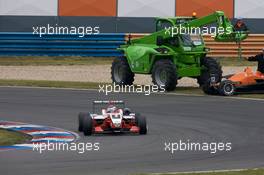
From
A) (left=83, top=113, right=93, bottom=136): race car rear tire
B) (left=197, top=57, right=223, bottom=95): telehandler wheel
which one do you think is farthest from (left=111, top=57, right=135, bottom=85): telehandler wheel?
(left=83, top=113, right=93, bottom=136): race car rear tire

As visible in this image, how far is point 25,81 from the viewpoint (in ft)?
105

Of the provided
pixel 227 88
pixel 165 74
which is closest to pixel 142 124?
pixel 227 88

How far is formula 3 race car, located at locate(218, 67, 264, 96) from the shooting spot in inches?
1085

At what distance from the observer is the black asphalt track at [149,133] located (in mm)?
15359

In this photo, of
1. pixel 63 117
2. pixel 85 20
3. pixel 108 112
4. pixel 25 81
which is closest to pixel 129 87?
pixel 25 81

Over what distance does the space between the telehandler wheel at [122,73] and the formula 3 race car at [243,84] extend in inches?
166

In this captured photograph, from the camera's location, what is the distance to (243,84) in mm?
27641

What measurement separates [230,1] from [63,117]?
83.3 feet

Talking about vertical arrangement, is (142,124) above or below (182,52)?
below

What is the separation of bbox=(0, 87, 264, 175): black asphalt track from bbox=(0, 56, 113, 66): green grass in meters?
10.2

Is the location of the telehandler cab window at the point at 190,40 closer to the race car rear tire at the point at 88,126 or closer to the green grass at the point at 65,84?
the green grass at the point at 65,84

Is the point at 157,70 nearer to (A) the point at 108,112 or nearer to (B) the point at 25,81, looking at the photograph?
(B) the point at 25,81

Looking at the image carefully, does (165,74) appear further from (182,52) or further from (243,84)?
(243,84)

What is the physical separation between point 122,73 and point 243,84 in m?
4.86
